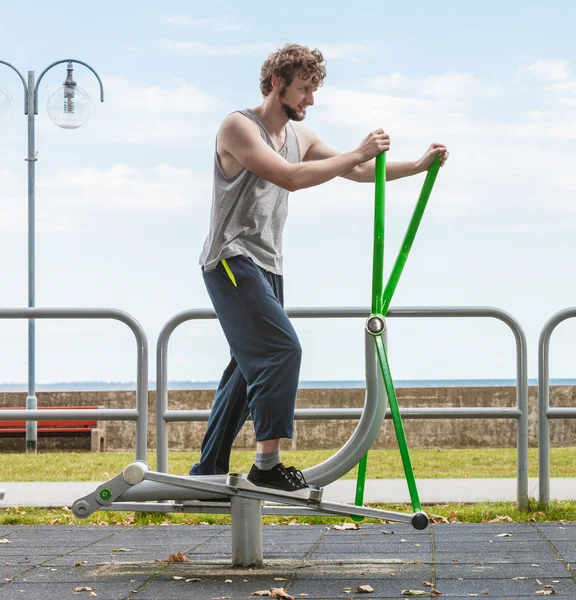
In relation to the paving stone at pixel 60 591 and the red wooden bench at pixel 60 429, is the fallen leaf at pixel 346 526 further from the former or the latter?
the red wooden bench at pixel 60 429

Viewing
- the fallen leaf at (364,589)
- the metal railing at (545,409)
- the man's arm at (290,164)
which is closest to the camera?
the fallen leaf at (364,589)

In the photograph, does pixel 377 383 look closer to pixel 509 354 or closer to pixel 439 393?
pixel 509 354

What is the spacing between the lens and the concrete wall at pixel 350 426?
39.4ft

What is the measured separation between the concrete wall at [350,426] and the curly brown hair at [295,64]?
8.18 metres

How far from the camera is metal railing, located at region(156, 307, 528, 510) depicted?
4.81m

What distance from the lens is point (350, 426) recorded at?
39.6ft

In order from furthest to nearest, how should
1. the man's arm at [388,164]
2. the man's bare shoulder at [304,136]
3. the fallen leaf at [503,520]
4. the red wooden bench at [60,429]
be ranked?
the red wooden bench at [60,429] < the fallen leaf at [503,520] < the man's bare shoulder at [304,136] < the man's arm at [388,164]

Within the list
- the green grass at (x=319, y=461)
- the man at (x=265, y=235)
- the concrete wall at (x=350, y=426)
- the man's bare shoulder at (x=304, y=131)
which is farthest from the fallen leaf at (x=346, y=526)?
the concrete wall at (x=350, y=426)

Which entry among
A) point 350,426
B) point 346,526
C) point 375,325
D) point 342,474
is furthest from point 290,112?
point 350,426

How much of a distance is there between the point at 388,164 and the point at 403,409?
175 cm

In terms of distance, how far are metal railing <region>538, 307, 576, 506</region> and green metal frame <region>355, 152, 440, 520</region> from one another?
5.76 feet

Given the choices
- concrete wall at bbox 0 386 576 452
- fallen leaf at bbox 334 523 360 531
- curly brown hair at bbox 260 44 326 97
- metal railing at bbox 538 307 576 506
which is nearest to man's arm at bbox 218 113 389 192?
curly brown hair at bbox 260 44 326 97

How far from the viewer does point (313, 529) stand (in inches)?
179

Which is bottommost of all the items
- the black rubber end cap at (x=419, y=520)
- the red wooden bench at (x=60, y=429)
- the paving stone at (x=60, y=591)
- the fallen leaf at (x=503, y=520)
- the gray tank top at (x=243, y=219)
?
the red wooden bench at (x=60, y=429)
